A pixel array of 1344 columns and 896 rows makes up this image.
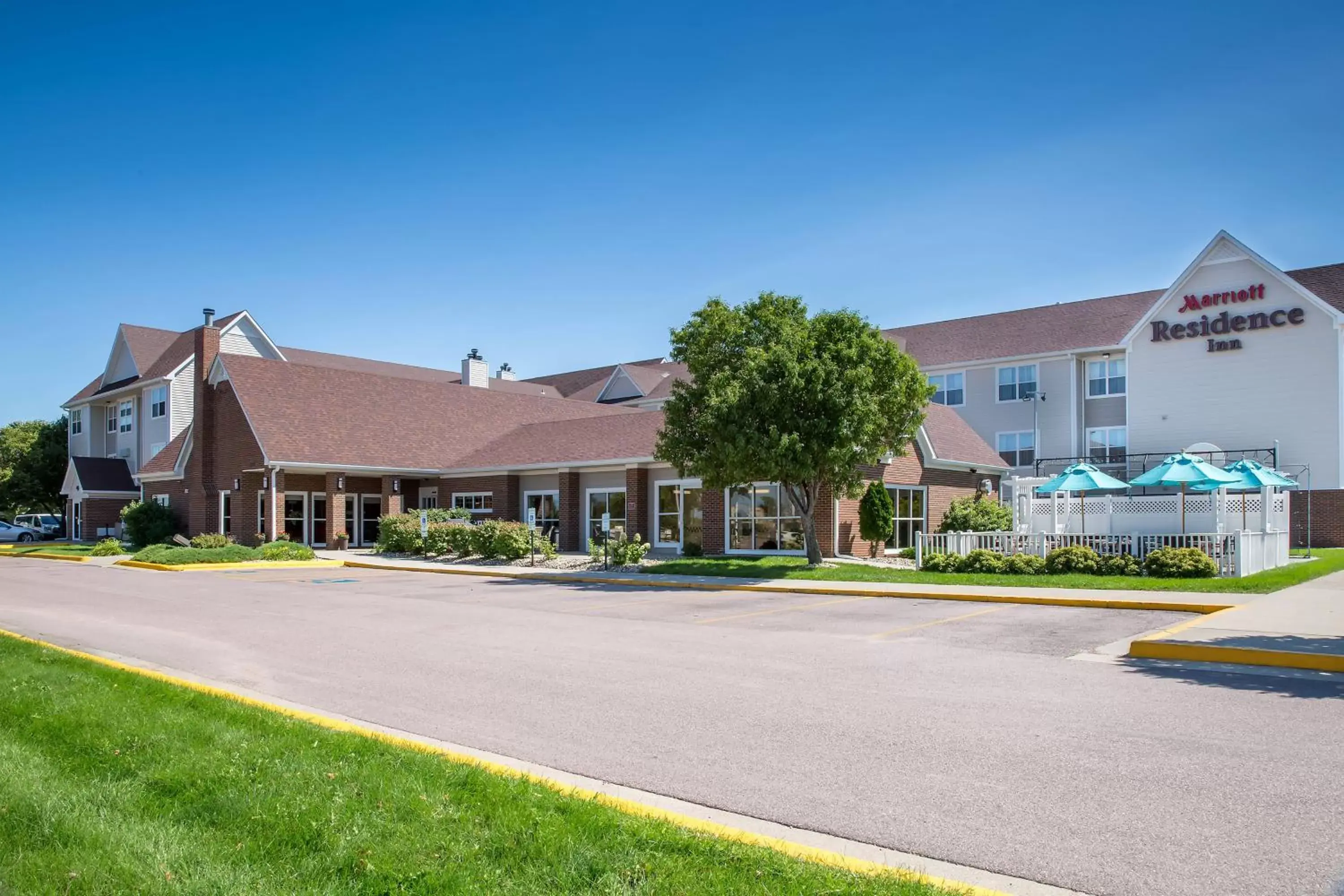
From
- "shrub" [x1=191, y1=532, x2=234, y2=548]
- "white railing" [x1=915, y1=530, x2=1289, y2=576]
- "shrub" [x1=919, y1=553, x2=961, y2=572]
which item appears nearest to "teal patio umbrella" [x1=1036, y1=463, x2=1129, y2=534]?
"white railing" [x1=915, y1=530, x2=1289, y2=576]

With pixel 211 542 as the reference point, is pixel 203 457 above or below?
above

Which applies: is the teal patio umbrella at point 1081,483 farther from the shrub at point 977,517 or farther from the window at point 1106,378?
the window at point 1106,378

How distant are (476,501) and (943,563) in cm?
1943

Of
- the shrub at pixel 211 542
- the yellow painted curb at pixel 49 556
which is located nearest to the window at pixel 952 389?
the shrub at pixel 211 542

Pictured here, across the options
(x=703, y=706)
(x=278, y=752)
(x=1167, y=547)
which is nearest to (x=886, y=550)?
(x=1167, y=547)

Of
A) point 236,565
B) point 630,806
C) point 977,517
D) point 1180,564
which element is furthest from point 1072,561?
point 236,565

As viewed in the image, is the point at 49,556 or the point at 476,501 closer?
the point at 49,556

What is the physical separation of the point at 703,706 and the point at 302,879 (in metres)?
4.48

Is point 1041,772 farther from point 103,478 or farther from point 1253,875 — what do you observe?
point 103,478

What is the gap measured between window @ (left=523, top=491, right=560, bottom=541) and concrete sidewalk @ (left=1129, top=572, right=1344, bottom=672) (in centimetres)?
2242

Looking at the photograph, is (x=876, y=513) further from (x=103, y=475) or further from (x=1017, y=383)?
(x=103, y=475)

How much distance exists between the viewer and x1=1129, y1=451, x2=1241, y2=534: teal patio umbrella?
24031 millimetres

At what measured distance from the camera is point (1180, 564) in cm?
2009

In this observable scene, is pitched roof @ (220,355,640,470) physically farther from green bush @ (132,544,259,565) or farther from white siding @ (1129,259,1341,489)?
white siding @ (1129,259,1341,489)
